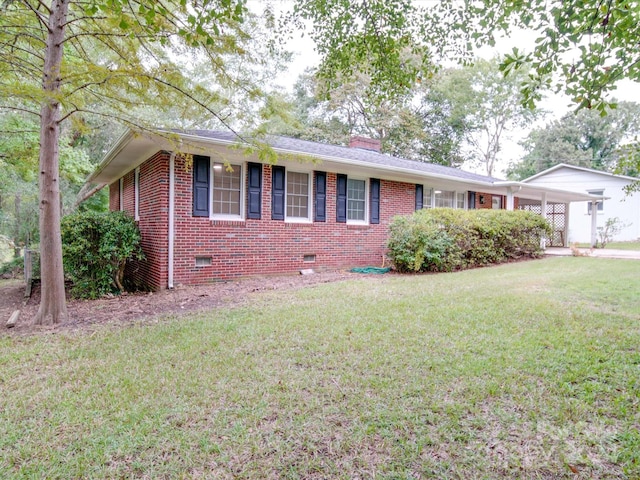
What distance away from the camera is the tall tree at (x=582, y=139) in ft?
101

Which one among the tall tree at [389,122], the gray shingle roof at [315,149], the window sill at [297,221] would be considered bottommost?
the window sill at [297,221]

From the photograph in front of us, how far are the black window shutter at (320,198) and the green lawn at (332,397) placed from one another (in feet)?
15.3

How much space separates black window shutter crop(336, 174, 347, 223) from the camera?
9625mm

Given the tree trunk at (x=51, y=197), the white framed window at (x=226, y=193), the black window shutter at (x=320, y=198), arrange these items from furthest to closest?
the black window shutter at (x=320, y=198) → the white framed window at (x=226, y=193) → the tree trunk at (x=51, y=197)

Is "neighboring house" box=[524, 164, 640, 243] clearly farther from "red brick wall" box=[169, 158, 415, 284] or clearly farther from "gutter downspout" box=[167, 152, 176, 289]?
"gutter downspout" box=[167, 152, 176, 289]

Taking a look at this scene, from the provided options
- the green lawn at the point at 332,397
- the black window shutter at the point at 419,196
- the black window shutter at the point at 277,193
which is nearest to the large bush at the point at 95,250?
the green lawn at the point at 332,397

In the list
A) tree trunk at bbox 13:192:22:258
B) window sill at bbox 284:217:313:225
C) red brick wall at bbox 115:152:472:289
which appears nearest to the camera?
red brick wall at bbox 115:152:472:289

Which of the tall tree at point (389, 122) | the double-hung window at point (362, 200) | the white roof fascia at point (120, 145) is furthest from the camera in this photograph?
the tall tree at point (389, 122)

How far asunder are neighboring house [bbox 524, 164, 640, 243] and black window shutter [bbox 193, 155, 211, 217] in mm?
17865

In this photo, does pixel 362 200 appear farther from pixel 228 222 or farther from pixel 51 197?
pixel 51 197

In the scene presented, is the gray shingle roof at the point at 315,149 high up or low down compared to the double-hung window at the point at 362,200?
up

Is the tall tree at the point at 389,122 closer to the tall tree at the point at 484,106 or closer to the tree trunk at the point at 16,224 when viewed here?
the tall tree at the point at 484,106

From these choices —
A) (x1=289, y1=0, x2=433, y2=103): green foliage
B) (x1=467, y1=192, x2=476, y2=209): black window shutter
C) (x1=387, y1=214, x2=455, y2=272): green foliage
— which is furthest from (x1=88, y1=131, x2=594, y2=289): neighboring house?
(x1=467, y1=192, x2=476, y2=209): black window shutter

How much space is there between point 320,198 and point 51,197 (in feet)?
18.7
